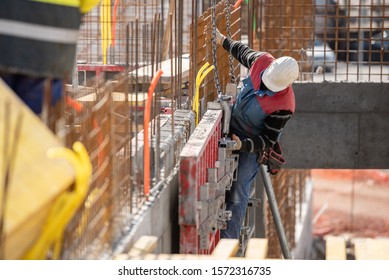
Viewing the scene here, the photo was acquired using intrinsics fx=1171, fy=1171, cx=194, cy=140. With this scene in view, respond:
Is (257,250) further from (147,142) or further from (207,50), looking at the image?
(207,50)

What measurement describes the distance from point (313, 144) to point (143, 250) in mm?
7876

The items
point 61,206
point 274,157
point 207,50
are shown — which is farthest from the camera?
point 207,50

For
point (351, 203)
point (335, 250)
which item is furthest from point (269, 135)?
point (351, 203)

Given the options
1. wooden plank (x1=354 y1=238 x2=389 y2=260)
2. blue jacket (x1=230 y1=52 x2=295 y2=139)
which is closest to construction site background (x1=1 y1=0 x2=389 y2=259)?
blue jacket (x1=230 y1=52 x2=295 y2=139)

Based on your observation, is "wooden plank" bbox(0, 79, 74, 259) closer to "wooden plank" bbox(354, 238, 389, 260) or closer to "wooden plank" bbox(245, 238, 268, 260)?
"wooden plank" bbox(245, 238, 268, 260)

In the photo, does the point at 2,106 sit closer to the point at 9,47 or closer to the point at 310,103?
the point at 9,47

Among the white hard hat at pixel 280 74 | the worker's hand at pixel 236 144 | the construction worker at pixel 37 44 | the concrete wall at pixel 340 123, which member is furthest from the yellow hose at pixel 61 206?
the concrete wall at pixel 340 123

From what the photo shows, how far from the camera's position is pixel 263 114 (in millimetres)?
10141

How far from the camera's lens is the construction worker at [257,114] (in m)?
9.88

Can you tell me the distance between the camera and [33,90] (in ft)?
17.4

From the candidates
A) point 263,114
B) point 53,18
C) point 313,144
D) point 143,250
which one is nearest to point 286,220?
point 313,144

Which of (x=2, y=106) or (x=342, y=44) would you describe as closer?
(x=2, y=106)

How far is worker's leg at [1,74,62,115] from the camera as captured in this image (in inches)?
208

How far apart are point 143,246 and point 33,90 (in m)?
1.35
